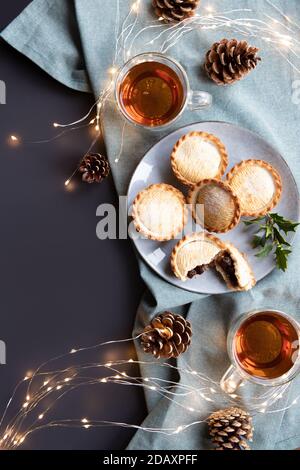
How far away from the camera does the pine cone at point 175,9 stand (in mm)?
1084

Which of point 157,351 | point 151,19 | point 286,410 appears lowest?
point 286,410

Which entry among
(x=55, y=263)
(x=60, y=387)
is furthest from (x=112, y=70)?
(x=60, y=387)

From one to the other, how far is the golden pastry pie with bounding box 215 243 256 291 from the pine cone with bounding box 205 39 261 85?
13.1 inches

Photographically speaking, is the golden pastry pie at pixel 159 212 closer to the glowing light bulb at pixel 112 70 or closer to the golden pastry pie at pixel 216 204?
the golden pastry pie at pixel 216 204

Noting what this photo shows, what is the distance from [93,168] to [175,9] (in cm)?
35

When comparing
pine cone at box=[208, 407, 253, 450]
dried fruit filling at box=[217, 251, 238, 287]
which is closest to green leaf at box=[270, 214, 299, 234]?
dried fruit filling at box=[217, 251, 238, 287]

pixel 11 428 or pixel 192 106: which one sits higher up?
pixel 192 106

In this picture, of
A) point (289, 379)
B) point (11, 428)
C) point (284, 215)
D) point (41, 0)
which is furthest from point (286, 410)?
point (41, 0)

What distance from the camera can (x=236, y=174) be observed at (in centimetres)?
110

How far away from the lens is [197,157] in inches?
42.8

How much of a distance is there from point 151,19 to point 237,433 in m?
0.84

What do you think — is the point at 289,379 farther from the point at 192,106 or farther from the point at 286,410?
the point at 192,106

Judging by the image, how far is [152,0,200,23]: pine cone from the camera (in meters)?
1.08
